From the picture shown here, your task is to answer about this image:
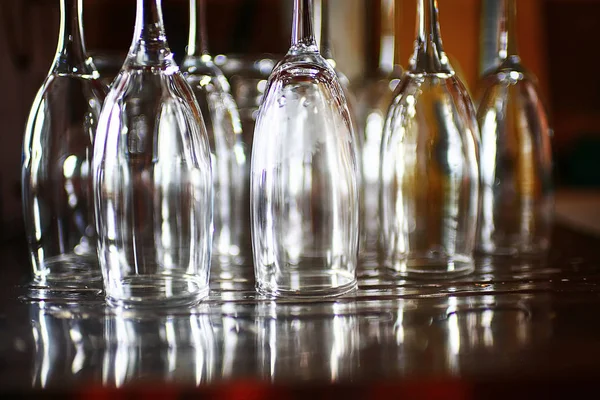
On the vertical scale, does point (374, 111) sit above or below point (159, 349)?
above

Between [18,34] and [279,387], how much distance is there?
68 centimetres

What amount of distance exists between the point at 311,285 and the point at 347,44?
1821 mm

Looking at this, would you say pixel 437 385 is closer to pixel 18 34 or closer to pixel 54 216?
pixel 54 216

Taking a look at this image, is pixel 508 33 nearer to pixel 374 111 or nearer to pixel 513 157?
pixel 513 157

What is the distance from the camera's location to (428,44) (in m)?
0.55

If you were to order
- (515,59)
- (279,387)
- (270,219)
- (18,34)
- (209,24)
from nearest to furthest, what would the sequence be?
(279,387) < (270,219) < (515,59) < (18,34) < (209,24)

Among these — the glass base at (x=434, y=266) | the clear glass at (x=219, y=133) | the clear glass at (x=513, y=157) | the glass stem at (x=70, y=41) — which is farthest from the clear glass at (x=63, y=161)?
the clear glass at (x=513, y=157)

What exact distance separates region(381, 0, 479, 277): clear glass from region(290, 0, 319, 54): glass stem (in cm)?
9

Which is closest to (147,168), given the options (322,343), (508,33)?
(322,343)

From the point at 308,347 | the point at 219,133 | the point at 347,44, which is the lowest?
the point at 308,347

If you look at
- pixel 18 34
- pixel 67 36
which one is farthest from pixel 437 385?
pixel 18 34

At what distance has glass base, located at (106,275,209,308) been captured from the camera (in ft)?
1.52

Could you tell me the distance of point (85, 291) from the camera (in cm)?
50

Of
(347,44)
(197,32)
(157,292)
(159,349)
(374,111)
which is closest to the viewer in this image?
(159,349)
